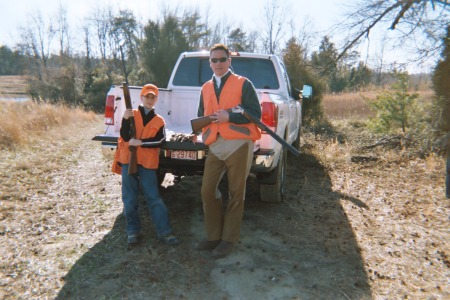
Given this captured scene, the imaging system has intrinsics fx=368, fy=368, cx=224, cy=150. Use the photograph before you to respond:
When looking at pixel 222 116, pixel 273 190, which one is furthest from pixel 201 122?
pixel 273 190

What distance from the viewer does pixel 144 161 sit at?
12.2ft

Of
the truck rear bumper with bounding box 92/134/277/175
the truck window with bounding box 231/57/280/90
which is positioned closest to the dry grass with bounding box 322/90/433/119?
the truck window with bounding box 231/57/280/90

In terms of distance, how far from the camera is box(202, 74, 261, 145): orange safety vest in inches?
130

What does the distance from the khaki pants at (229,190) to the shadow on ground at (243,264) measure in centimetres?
27

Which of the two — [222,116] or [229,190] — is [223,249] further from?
[222,116]

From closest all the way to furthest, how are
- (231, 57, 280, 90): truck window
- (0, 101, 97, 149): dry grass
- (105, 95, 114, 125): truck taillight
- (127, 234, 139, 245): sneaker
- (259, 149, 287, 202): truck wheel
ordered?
(127, 234, 139, 245): sneaker, (105, 95, 114, 125): truck taillight, (259, 149, 287, 202): truck wheel, (231, 57, 280, 90): truck window, (0, 101, 97, 149): dry grass

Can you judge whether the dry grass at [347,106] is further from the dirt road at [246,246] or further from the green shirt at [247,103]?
the green shirt at [247,103]

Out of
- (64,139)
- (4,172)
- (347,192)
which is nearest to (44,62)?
Answer: (64,139)

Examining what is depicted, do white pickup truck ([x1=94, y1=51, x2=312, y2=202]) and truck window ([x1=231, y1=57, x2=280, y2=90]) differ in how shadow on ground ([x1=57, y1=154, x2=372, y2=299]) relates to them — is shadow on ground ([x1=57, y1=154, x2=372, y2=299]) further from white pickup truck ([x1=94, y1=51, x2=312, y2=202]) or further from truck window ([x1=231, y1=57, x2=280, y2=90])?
truck window ([x1=231, y1=57, x2=280, y2=90])

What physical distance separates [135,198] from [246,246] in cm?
125

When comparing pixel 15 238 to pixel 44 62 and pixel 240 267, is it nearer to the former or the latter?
pixel 240 267

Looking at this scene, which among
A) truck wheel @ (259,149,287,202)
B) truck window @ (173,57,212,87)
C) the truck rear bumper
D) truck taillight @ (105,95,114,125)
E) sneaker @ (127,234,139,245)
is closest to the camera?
sneaker @ (127,234,139,245)

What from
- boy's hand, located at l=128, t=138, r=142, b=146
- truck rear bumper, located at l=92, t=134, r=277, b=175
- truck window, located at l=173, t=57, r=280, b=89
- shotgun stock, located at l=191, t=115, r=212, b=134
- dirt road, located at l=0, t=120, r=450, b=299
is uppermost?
truck window, located at l=173, t=57, r=280, b=89

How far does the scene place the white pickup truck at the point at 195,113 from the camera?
12.7 feet
